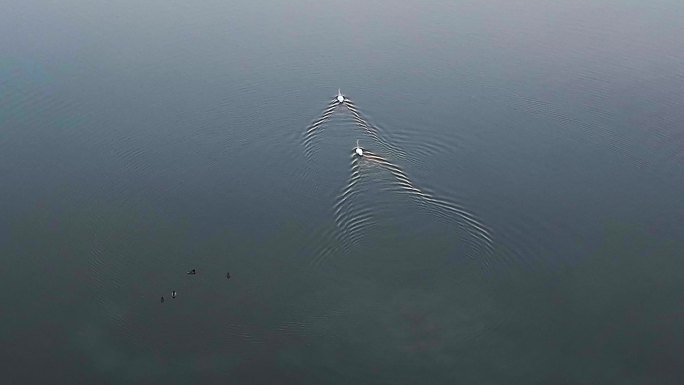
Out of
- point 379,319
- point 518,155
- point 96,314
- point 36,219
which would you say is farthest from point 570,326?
point 36,219

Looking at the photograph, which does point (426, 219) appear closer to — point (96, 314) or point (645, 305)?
point (645, 305)

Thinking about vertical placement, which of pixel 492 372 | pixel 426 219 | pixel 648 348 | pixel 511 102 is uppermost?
pixel 511 102

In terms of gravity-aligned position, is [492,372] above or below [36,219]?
below

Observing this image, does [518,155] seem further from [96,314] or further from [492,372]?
[96,314]

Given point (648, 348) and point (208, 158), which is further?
point (208, 158)

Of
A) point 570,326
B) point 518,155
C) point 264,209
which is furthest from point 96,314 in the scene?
point 518,155

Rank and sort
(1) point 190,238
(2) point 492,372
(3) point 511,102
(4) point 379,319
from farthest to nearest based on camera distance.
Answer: (3) point 511,102
(1) point 190,238
(4) point 379,319
(2) point 492,372

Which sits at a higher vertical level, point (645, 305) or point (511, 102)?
point (511, 102)

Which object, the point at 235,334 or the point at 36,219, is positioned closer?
the point at 235,334

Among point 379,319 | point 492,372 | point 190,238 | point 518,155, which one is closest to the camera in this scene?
point 492,372
